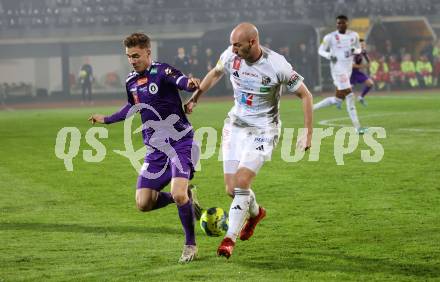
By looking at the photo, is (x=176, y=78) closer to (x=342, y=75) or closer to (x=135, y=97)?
(x=135, y=97)

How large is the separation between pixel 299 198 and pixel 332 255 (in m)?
3.79

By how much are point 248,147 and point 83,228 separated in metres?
2.44

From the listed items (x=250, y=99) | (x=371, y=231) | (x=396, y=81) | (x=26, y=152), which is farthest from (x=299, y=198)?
(x=396, y=81)

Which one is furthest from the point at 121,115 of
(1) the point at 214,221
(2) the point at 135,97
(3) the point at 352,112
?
(3) the point at 352,112

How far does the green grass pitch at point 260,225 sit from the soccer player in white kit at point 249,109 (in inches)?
23.6

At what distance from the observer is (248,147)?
28.3 feet

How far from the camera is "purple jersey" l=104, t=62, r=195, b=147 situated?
871cm

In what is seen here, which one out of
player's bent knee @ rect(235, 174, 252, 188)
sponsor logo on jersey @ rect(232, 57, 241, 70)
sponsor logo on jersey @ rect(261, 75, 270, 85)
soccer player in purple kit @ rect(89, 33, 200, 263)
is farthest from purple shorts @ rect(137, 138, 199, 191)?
sponsor logo on jersey @ rect(261, 75, 270, 85)

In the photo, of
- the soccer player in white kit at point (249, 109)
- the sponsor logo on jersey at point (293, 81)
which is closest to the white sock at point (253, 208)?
the soccer player in white kit at point (249, 109)

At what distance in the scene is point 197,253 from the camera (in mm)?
8344

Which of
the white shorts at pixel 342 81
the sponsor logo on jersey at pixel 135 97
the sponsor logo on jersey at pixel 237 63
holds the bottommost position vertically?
the white shorts at pixel 342 81

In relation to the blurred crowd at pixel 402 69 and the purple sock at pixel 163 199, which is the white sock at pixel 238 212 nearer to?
the purple sock at pixel 163 199

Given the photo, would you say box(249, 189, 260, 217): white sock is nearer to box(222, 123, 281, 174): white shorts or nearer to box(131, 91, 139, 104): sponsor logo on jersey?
box(222, 123, 281, 174): white shorts

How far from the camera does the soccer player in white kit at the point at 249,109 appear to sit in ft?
27.3
